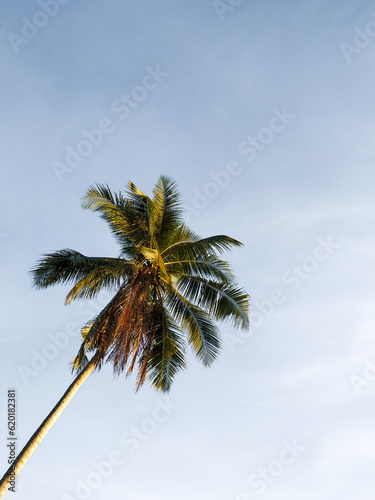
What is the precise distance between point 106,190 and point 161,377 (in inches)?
245

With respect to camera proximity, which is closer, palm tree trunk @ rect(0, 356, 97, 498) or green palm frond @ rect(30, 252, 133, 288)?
palm tree trunk @ rect(0, 356, 97, 498)

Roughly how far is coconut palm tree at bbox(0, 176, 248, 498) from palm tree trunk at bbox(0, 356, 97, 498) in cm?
5

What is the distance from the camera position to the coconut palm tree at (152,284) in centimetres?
1312

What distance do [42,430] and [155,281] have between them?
203 inches

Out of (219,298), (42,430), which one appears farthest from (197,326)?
(42,430)

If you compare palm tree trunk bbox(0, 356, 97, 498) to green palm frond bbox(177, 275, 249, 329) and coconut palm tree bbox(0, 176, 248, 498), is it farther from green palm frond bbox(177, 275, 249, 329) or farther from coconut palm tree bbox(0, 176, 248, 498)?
green palm frond bbox(177, 275, 249, 329)

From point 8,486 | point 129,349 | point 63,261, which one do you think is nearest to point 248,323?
point 129,349

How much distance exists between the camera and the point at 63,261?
1430 centimetres

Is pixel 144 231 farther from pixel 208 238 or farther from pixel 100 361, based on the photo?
pixel 100 361

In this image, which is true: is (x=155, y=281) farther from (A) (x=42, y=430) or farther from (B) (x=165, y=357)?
(A) (x=42, y=430)

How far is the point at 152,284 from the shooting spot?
14.4 meters

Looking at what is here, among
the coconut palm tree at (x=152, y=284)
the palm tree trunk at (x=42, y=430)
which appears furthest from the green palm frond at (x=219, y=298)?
Answer: the palm tree trunk at (x=42, y=430)

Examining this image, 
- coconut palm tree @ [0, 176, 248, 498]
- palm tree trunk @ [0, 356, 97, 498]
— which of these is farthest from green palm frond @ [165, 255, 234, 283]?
palm tree trunk @ [0, 356, 97, 498]

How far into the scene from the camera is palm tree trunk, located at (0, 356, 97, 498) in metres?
10.3
